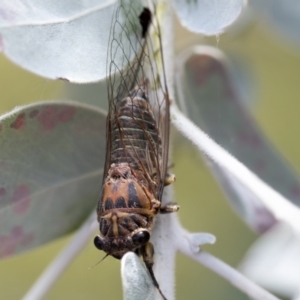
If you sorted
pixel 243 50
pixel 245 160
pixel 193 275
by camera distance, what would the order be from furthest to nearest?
1. pixel 193 275
2. pixel 243 50
3. pixel 245 160

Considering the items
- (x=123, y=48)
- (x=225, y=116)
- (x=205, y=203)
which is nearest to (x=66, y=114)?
(x=123, y=48)

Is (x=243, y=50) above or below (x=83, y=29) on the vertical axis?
below

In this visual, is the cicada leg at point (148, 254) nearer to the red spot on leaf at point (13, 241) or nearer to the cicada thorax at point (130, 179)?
the cicada thorax at point (130, 179)

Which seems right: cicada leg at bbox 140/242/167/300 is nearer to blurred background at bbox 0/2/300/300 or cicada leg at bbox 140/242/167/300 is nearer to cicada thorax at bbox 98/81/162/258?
cicada thorax at bbox 98/81/162/258

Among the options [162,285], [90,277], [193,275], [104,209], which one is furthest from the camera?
[90,277]

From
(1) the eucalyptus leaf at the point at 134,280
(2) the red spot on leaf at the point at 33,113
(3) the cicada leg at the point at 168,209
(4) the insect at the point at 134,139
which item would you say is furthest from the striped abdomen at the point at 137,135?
(1) the eucalyptus leaf at the point at 134,280

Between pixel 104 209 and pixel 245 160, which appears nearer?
→ pixel 104 209

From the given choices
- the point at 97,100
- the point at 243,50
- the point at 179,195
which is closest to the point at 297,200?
the point at 97,100

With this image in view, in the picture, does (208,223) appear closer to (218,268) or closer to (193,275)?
(193,275)
